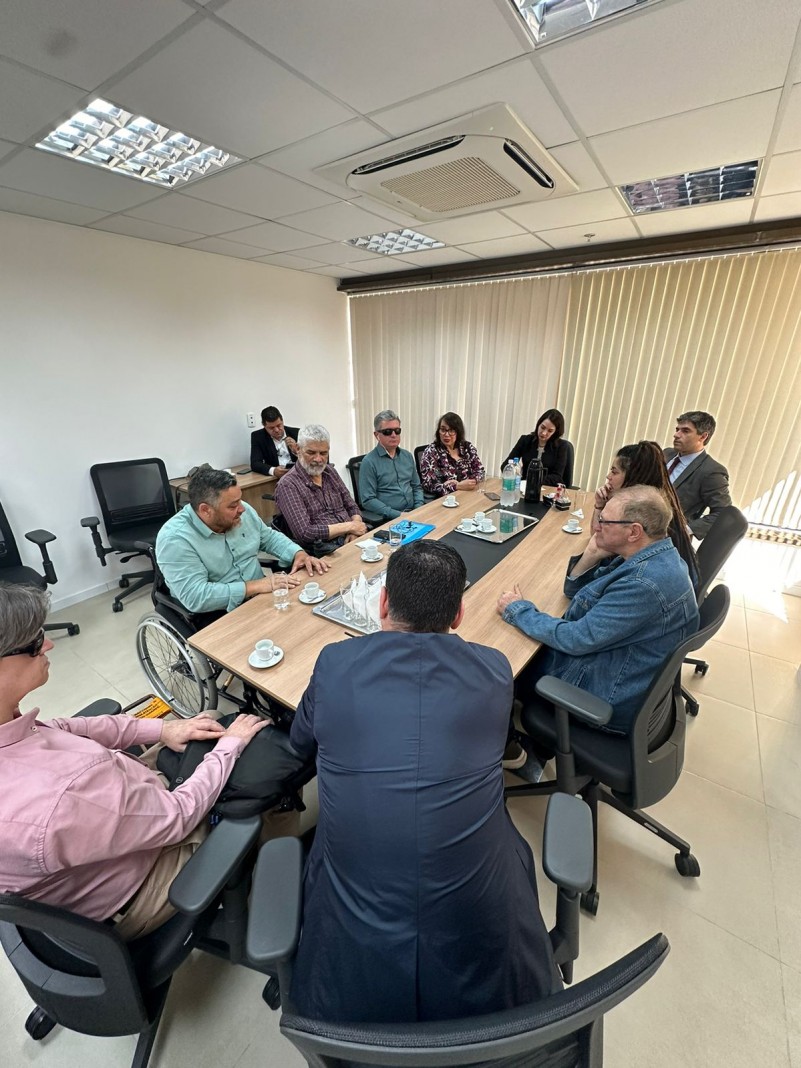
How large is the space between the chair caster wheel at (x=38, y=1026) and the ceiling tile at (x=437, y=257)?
15.1ft

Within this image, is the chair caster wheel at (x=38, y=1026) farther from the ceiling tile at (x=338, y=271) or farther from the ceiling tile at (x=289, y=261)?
the ceiling tile at (x=338, y=271)

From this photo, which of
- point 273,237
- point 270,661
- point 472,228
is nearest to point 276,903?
point 270,661

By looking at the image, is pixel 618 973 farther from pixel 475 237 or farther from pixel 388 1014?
pixel 475 237

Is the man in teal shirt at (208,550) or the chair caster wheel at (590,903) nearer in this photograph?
the chair caster wheel at (590,903)

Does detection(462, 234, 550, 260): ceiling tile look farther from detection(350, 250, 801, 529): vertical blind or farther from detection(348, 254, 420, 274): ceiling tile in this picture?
detection(348, 254, 420, 274): ceiling tile

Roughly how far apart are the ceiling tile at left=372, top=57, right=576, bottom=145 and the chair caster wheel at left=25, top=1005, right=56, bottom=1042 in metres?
3.07

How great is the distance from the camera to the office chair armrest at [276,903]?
797mm

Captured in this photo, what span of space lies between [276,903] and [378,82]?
228 cm

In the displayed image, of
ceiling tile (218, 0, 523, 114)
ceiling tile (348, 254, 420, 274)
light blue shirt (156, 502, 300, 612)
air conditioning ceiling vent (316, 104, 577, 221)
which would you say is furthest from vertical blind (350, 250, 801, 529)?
light blue shirt (156, 502, 300, 612)

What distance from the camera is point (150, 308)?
3461 millimetres

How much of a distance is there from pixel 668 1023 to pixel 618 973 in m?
1.27

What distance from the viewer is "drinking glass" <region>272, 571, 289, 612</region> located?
5.80ft

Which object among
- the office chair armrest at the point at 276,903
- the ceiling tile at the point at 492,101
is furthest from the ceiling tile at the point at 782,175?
the office chair armrest at the point at 276,903

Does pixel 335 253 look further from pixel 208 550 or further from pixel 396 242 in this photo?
pixel 208 550
